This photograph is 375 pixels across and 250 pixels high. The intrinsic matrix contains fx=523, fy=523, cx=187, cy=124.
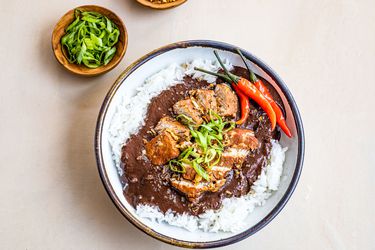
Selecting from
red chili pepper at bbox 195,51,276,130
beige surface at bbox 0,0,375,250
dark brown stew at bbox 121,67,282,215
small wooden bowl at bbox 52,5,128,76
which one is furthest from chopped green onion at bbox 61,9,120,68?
red chili pepper at bbox 195,51,276,130

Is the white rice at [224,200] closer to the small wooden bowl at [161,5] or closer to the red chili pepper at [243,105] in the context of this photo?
the red chili pepper at [243,105]

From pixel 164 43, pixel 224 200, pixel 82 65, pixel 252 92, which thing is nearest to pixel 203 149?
pixel 224 200

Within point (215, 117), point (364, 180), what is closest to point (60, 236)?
point (215, 117)

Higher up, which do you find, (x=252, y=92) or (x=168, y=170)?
(x=252, y=92)

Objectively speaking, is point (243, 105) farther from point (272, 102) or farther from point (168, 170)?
point (168, 170)

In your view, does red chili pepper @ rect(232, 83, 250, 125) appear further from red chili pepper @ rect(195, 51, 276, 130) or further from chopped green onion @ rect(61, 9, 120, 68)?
chopped green onion @ rect(61, 9, 120, 68)

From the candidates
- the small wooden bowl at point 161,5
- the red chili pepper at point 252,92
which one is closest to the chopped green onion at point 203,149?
the red chili pepper at point 252,92
